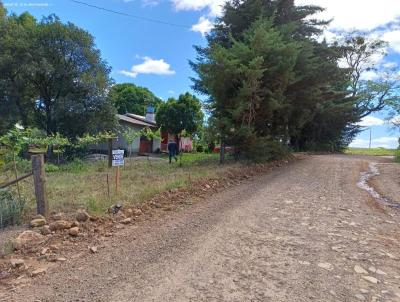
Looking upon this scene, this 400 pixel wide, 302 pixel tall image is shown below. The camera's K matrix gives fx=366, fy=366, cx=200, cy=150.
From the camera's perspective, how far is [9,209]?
586cm

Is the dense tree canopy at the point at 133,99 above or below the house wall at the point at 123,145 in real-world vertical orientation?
above

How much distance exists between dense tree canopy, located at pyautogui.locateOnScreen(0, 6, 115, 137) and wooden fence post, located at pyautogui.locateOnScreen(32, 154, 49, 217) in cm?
1843

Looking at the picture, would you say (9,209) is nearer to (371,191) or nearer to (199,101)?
(371,191)

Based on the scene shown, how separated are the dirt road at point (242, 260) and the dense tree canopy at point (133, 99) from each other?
50.0 metres

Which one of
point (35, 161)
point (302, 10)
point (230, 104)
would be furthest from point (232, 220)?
point (302, 10)

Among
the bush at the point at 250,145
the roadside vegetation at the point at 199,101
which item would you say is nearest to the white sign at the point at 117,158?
the roadside vegetation at the point at 199,101

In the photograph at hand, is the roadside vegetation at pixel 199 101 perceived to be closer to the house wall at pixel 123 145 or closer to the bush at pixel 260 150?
the bush at pixel 260 150

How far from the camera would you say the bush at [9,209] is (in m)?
5.78

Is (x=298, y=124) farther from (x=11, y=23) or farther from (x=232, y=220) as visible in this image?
(x=11, y=23)

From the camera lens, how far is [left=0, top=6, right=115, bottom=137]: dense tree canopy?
75.6 ft

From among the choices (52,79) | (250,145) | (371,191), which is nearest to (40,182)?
(371,191)

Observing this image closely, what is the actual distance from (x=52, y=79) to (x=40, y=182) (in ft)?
67.1

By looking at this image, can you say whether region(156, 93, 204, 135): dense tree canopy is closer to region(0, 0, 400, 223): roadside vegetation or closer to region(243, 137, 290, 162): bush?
region(0, 0, 400, 223): roadside vegetation

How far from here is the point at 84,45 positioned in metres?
24.8
